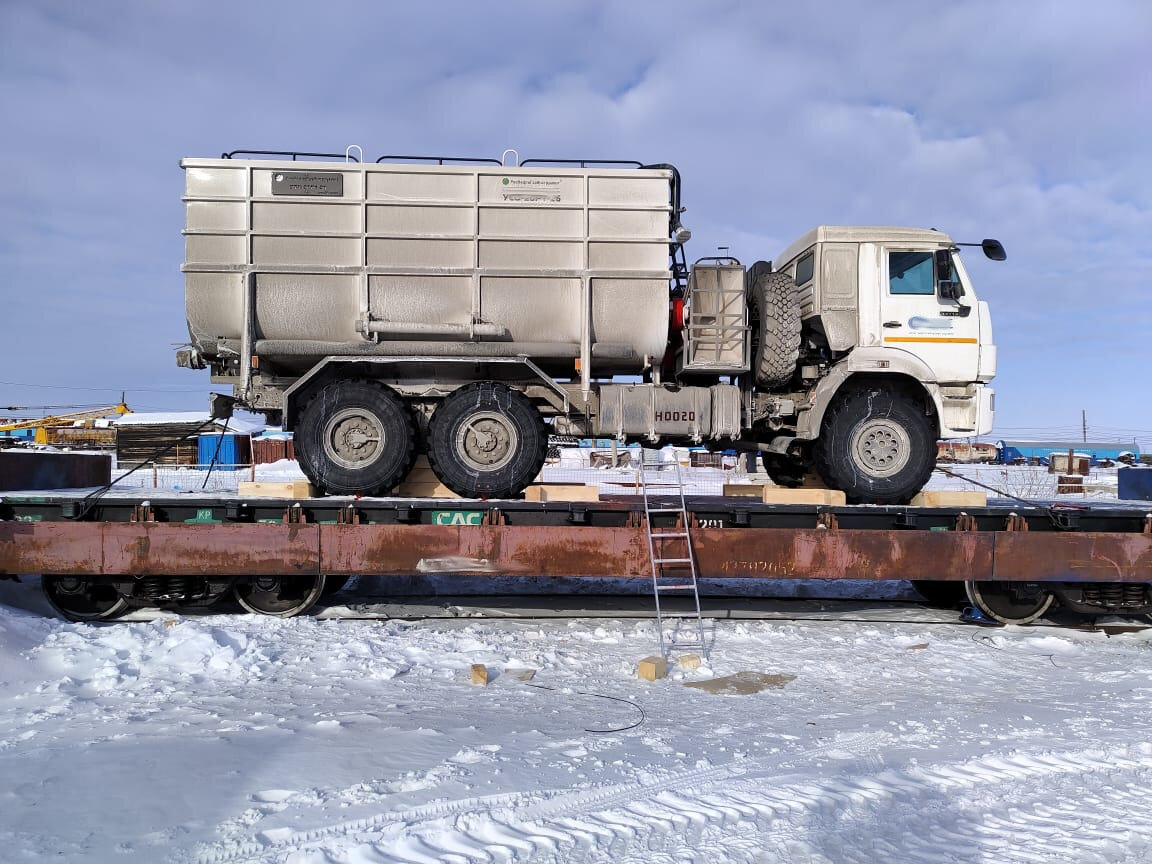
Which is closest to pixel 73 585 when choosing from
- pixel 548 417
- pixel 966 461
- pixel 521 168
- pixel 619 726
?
pixel 548 417

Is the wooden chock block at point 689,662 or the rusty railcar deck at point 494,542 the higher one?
the rusty railcar deck at point 494,542

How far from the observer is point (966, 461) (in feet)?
147

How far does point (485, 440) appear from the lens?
6.96 metres

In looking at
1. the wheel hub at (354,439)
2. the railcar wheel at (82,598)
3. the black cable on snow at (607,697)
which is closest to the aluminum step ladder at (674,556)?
the black cable on snow at (607,697)

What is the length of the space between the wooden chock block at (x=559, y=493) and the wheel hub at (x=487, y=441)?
0.43m

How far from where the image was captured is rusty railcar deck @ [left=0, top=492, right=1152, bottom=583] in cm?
608

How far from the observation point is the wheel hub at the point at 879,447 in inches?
279

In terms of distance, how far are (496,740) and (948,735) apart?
8.77ft

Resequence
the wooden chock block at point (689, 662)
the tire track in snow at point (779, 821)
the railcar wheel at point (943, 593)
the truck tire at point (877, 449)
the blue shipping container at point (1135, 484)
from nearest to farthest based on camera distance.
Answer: the tire track in snow at point (779, 821)
the wooden chock block at point (689, 662)
the truck tire at point (877, 449)
the railcar wheel at point (943, 593)
the blue shipping container at point (1135, 484)

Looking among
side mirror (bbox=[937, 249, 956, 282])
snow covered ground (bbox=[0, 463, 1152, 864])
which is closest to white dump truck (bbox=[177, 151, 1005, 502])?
side mirror (bbox=[937, 249, 956, 282])

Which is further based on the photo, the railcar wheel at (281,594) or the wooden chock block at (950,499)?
the wooden chock block at (950,499)

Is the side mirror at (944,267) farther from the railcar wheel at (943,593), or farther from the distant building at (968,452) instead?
the distant building at (968,452)

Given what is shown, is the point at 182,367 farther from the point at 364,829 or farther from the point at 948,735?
the point at 948,735

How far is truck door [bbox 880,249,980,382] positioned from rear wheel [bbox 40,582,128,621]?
7780 millimetres
